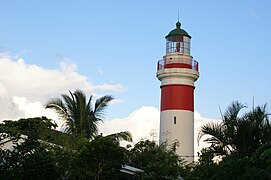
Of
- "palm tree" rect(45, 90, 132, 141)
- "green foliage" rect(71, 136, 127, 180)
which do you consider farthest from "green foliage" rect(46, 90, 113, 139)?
"green foliage" rect(71, 136, 127, 180)

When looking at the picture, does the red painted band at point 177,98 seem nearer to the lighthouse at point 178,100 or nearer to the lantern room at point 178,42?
the lighthouse at point 178,100

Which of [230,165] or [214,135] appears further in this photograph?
[214,135]

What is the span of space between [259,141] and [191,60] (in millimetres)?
15933

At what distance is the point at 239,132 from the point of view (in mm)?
22766

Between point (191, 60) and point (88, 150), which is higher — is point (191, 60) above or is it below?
above

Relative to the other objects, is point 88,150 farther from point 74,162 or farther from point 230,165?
point 230,165

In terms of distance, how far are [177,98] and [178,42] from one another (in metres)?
4.53

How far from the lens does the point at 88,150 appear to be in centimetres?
2217

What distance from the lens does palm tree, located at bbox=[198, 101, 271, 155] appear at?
898 inches

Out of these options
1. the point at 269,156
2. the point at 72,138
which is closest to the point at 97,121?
the point at 72,138

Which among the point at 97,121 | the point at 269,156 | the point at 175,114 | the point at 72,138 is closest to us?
the point at 269,156

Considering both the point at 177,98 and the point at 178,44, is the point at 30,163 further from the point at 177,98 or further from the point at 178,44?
the point at 178,44

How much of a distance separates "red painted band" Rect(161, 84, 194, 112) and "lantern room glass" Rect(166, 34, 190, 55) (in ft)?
9.72

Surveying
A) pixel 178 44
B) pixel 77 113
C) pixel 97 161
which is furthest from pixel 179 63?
pixel 97 161
